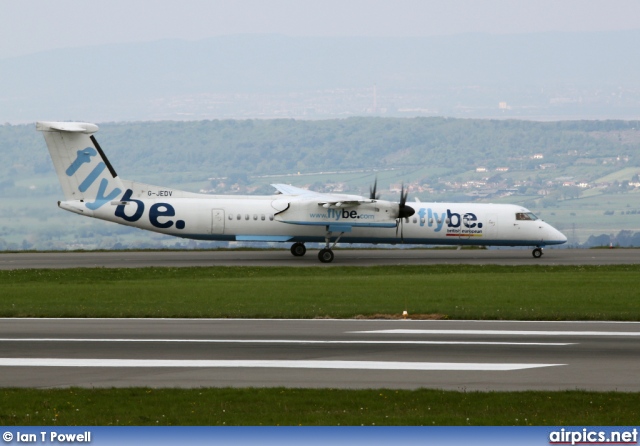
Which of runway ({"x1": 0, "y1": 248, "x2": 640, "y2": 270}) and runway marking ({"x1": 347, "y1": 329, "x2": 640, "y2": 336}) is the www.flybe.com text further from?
runway marking ({"x1": 347, "y1": 329, "x2": 640, "y2": 336})

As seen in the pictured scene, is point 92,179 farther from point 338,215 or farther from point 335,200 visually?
point 338,215

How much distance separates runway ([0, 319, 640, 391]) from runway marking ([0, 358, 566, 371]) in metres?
0.02

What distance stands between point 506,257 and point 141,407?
3612 cm

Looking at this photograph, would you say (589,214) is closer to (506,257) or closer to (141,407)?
(506,257)

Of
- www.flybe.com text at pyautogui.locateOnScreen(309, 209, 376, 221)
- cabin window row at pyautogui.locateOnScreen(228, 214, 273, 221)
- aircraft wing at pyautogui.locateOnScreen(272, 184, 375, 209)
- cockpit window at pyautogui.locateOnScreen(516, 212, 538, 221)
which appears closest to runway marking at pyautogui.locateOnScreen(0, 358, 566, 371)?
aircraft wing at pyautogui.locateOnScreen(272, 184, 375, 209)

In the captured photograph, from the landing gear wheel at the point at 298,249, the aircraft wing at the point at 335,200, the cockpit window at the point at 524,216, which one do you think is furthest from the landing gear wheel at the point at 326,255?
the cockpit window at the point at 524,216

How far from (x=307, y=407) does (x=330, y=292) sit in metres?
16.8

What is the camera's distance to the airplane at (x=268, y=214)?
44.1 m

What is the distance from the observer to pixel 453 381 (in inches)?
652

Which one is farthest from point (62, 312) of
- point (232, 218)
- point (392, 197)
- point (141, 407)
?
point (392, 197)

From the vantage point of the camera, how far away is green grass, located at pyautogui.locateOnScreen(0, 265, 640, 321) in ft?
86.7

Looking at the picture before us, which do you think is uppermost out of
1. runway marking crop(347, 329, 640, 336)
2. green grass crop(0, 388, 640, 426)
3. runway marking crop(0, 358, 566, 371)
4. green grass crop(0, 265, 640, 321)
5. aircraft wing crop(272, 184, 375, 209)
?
aircraft wing crop(272, 184, 375, 209)

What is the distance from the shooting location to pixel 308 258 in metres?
48.2

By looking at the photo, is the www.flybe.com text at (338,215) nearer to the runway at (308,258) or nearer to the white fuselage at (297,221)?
the white fuselage at (297,221)
